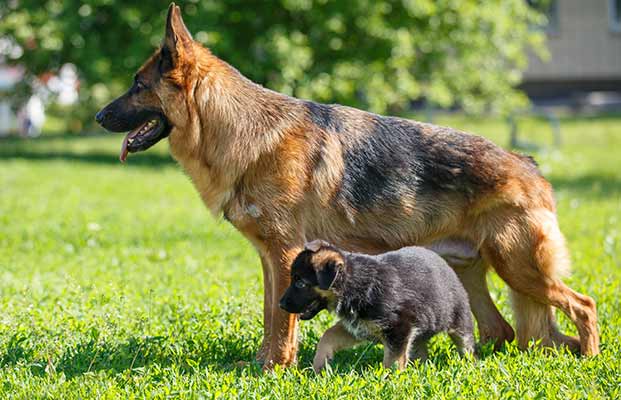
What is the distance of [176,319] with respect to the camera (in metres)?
6.49

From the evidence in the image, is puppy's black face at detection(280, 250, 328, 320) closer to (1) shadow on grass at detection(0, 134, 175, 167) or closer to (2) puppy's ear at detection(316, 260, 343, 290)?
(2) puppy's ear at detection(316, 260, 343, 290)

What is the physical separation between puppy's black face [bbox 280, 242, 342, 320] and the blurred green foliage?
13.5 m

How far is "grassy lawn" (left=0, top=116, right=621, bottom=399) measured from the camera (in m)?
4.91

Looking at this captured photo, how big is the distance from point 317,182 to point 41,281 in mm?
3425

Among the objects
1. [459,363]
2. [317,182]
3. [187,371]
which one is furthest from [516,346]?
[187,371]

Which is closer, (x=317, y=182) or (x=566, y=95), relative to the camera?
(x=317, y=182)

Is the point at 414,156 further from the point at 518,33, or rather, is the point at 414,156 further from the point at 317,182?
the point at 518,33

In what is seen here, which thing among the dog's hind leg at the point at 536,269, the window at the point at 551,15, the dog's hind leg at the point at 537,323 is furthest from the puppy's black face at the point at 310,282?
the window at the point at 551,15

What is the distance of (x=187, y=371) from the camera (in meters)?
5.36

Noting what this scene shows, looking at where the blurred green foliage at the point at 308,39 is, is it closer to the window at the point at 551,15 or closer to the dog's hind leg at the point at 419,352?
the window at the point at 551,15

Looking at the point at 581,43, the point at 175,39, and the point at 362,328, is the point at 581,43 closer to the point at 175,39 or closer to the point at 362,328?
the point at 175,39

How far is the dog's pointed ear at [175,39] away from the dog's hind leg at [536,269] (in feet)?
7.04

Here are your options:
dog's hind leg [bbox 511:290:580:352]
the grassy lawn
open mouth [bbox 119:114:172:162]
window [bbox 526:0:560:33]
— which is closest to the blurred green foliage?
the grassy lawn

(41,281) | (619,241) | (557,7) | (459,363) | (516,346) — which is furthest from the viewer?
(557,7)
